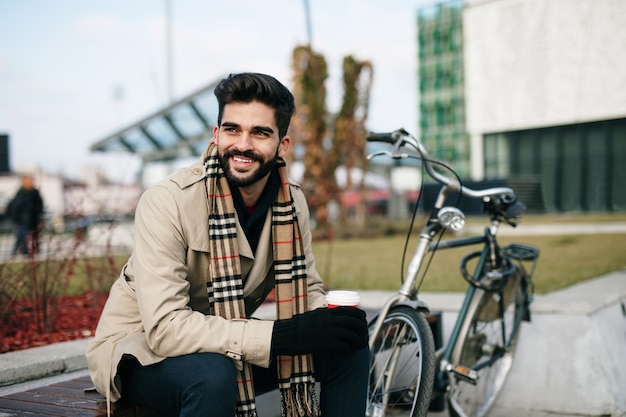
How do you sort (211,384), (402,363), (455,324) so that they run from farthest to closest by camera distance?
(455,324), (402,363), (211,384)

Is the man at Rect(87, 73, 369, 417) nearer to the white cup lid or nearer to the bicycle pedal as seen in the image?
the white cup lid

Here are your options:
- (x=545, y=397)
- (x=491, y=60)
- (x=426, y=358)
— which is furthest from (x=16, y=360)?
(x=491, y=60)

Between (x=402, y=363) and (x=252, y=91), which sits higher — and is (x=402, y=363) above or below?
below

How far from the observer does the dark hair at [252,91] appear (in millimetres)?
2549

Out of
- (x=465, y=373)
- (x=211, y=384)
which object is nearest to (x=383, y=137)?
(x=465, y=373)

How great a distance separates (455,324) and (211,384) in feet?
6.59

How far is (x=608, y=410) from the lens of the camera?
4.14 m

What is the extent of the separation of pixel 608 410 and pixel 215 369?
3.00 metres

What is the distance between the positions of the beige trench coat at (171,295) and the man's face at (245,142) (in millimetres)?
138

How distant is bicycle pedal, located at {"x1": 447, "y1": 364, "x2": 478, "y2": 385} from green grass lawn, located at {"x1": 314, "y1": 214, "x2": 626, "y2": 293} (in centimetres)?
280

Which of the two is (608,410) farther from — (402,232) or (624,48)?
(402,232)

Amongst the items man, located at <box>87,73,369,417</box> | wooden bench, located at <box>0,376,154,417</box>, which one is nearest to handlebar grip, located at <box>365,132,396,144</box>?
man, located at <box>87,73,369,417</box>

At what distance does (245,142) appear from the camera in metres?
2.57

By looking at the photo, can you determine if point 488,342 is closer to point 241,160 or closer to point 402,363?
point 402,363
